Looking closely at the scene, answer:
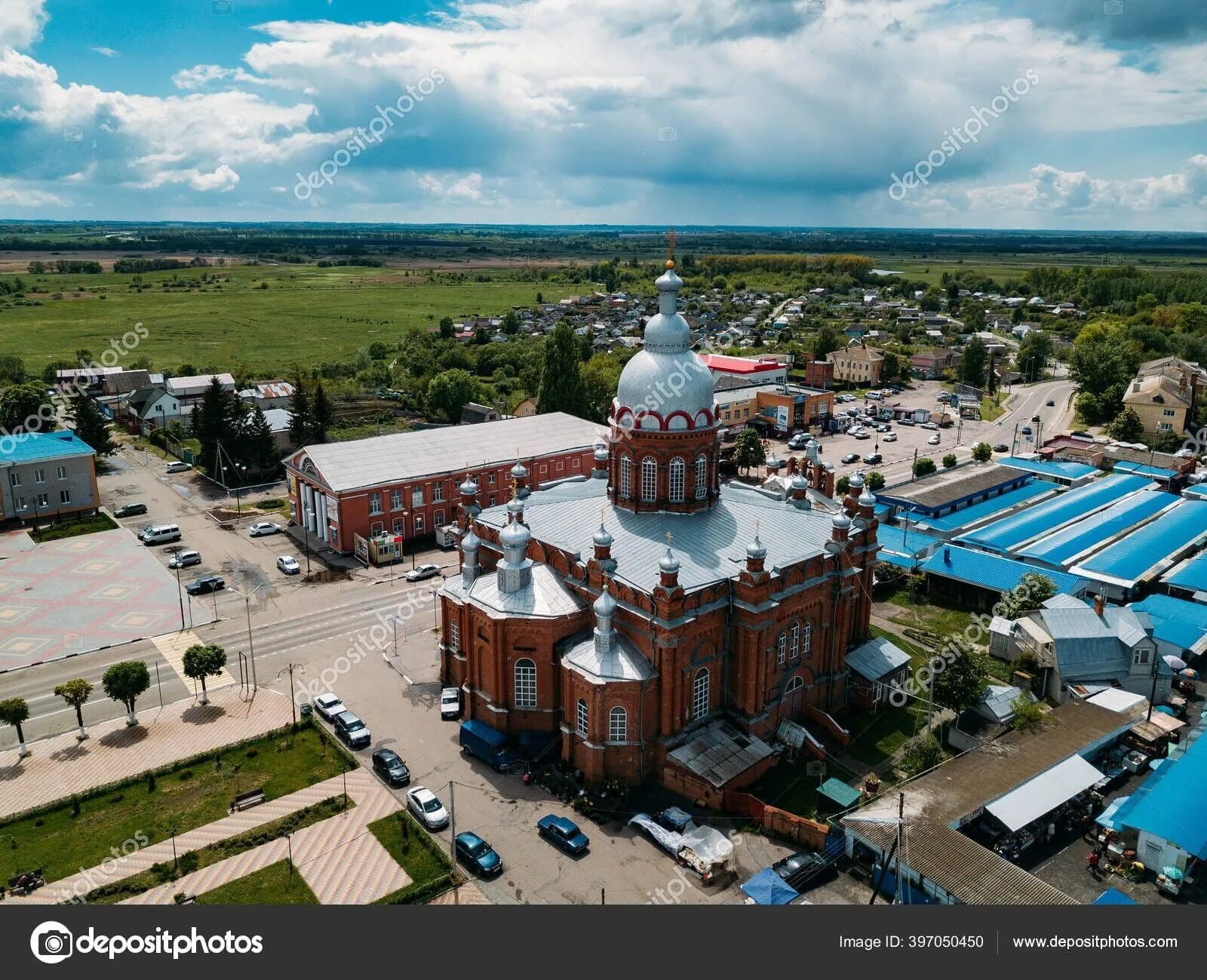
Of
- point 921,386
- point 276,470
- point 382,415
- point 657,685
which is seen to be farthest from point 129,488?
point 921,386

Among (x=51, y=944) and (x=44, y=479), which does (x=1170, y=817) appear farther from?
(x=44, y=479)

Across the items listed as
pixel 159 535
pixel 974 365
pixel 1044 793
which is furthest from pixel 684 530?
pixel 974 365

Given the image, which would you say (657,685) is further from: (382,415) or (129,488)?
(382,415)

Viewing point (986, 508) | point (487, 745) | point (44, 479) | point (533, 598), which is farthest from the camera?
point (986, 508)

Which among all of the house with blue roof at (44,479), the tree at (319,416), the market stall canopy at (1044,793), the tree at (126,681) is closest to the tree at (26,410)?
the house with blue roof at (44,479)

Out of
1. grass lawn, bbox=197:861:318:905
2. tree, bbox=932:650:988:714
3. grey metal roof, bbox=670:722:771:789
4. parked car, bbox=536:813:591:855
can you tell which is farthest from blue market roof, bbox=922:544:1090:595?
grass lawn, bbox=197:861:318:905
